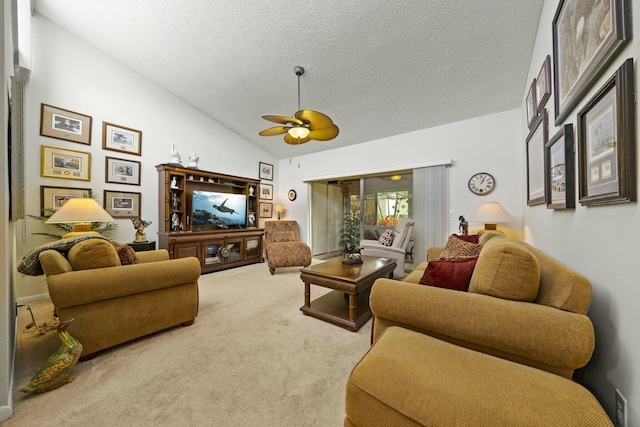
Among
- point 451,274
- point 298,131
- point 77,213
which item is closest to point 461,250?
point 451,274

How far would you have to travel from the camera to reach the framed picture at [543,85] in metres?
1.84

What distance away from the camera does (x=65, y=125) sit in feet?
10.3

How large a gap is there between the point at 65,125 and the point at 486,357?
503cm

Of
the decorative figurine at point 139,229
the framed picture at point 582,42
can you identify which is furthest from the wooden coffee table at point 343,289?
the decorative figurine at point 139,229

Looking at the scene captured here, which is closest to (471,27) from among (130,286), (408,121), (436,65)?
(436,65)

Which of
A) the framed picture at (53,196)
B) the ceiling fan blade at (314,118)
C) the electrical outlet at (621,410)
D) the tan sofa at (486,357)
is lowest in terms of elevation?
the electrical outlet at (621,410)

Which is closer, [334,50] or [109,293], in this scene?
[109,293]

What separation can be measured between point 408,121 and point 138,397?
14.9 ft

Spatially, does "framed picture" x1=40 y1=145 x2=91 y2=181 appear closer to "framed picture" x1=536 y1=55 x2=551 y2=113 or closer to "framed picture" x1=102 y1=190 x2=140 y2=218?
"framed picture" x1=102 y1=190 x2=140 y2=218

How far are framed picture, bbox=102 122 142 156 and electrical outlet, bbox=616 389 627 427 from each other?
211 inches

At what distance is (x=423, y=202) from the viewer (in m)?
4.09

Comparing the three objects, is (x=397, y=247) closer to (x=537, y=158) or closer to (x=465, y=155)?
(x=465, y=155)

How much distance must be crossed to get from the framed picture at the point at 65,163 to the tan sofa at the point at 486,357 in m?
4.35

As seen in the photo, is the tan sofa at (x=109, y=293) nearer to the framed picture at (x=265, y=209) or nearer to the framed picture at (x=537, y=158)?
the framed picture at (x=537, y=158)
